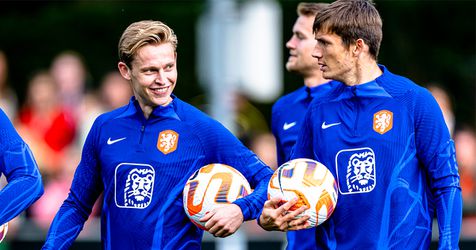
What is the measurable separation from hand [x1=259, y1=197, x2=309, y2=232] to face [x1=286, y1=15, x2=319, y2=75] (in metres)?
2.36

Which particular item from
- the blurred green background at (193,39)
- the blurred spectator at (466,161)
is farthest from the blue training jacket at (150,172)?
the blurred green background at (193,39)

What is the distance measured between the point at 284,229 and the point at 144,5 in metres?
11.9

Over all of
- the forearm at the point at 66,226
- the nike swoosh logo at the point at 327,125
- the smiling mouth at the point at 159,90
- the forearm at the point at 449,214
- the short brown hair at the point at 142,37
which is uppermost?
the short brown hair at the point at 142,37

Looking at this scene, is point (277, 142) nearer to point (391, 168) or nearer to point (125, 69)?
point (125, 69)

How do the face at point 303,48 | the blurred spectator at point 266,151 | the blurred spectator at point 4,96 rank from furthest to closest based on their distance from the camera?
the blurred spectator at point 266,151, the blurred spectator at point 4,96, the face at point 303,48

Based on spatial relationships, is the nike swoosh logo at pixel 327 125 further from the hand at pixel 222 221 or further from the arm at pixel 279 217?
the hand at pixel 222 221

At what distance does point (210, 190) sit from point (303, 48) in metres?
2.42

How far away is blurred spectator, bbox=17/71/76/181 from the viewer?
13414mm

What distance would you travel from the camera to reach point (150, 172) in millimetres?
7152

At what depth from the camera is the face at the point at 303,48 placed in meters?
9.01

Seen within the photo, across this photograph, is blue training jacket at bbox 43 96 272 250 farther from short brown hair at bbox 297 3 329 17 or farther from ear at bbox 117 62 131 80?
short brown hair at bbox 297 3 329 17

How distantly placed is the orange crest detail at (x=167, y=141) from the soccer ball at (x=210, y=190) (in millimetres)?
270

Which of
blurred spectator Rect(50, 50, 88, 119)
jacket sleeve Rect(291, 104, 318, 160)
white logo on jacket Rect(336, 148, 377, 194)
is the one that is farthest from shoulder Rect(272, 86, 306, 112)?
blurred spectator Rect(50, 50, 88, 119)

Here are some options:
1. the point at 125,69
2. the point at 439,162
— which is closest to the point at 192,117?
the point at 125,69
